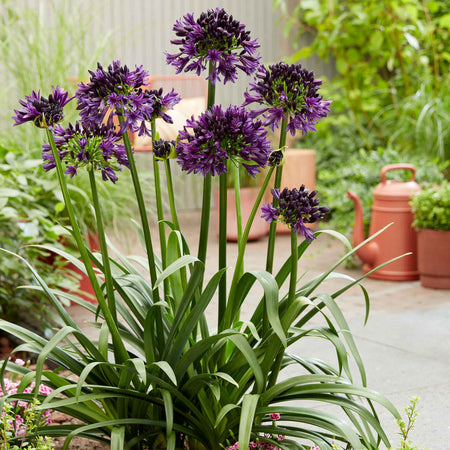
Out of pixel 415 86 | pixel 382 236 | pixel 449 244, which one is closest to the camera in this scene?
pixel 449 244

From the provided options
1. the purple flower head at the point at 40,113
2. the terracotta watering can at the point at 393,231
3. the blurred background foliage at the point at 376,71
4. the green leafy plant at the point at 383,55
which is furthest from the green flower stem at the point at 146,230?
the green leafy plant at the point at 383,55

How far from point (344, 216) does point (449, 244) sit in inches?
32.8

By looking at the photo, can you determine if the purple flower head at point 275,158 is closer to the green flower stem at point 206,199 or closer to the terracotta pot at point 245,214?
the green flower stem at point 206,199

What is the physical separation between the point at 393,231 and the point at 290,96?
279 centimetres

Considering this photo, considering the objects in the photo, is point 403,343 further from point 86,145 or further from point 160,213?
point 86,145

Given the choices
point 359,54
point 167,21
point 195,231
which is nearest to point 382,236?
point 195,231

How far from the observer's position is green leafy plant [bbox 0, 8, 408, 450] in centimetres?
133

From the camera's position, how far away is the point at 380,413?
2.13 m

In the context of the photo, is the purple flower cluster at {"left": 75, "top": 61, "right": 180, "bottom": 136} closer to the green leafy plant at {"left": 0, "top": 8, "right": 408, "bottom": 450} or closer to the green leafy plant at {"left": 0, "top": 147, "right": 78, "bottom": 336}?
the green leafy plant at {"left": 0, "top": 8, "right": 408, "bottom": 450}

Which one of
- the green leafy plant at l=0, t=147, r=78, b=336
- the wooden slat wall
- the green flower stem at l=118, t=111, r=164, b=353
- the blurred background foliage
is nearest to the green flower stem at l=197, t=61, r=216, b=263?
the green flower stem at l=118, t=111, r=164, b=353

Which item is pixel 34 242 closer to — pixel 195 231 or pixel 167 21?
pixel 195 231

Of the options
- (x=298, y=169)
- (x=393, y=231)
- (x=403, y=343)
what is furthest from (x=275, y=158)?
(x=298, y=169)

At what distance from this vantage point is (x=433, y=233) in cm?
381

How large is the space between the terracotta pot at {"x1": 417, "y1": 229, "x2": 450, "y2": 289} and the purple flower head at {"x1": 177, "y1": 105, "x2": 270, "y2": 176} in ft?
8.75
